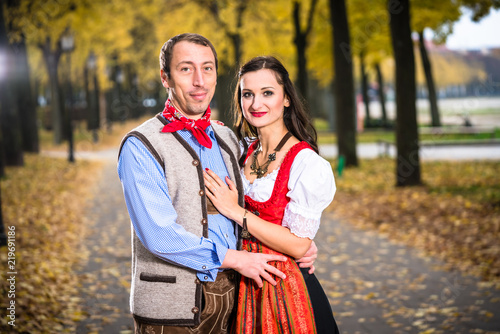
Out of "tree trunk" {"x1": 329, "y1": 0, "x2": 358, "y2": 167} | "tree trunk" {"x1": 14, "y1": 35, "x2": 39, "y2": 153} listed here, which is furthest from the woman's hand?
"tree trunk" {"x1": 14, "y1": 35, "x2": 39, "y2": 153}

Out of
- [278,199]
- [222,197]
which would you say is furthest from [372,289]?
[222,197]

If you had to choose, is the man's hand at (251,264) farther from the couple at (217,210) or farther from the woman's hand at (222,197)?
the woman's hand at (222,197)

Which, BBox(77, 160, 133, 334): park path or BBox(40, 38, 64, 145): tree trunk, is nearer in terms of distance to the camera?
BBox(77, 160, 133, 334): park path

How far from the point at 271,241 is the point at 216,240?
278 mm

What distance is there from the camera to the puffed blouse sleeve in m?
2.57

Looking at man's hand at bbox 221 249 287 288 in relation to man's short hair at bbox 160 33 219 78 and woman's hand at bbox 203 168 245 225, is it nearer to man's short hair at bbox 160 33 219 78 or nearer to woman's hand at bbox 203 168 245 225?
woman's hand at bbox 203 168 245 225

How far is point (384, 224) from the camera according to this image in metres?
9.39

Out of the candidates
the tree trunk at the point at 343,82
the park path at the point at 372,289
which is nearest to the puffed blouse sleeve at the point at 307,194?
the park path at the point at 372,289

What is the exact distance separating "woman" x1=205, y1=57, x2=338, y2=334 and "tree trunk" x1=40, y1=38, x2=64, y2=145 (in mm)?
19049

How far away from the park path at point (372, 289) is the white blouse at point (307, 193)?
292 cm

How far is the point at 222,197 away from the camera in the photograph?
2500 mm

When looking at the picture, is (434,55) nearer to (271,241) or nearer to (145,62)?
(145,62)

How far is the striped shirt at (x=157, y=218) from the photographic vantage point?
7.58 ft

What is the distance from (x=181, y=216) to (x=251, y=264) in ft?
1.35
